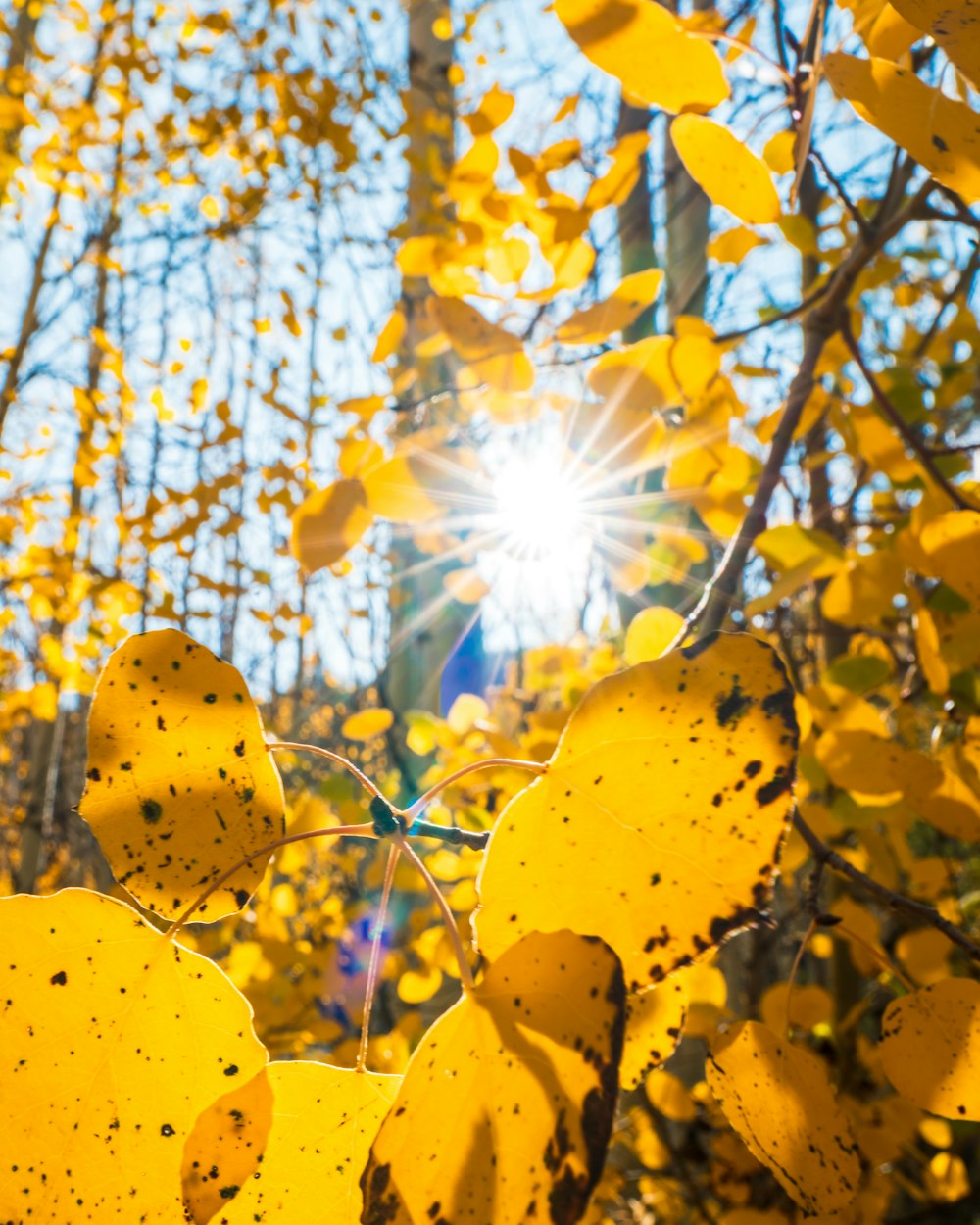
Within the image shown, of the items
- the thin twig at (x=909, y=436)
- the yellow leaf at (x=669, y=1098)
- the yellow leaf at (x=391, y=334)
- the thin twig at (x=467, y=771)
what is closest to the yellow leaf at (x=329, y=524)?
the yellow leaf at (x=391, y=334)

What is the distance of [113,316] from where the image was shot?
384cm

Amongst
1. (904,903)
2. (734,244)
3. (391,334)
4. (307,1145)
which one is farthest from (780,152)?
(307,1145)

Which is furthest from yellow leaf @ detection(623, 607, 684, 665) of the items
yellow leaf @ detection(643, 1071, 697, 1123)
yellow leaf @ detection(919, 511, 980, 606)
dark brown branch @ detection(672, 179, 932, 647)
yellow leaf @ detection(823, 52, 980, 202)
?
yellow leaf @ detection(643, 1071, 697, 1123)

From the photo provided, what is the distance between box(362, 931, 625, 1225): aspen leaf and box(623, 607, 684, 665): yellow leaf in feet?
0.91

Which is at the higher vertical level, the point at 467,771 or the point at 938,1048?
the point at 467,771

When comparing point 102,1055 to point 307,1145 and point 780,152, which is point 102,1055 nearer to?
point 307,1145

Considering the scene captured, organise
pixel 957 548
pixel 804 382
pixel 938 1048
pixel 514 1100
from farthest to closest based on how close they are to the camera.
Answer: pixel 804 382 < pixel 957 548 < pixel 938 1048 < pixel 514 1100

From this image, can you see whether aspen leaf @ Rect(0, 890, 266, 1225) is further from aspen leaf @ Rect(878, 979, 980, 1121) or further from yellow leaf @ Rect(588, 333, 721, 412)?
yellow leaf @ Rect(588, 333, 721, 412)

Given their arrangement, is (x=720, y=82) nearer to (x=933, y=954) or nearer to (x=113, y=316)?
(x=933, y=954)

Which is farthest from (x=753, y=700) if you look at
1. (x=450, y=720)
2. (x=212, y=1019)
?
(x=450, y=720)

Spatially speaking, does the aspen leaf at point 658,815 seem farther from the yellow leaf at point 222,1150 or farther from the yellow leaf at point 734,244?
the yellow leaf at point 734,244

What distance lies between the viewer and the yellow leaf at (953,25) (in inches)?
9.2

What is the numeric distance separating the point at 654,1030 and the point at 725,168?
0.40m

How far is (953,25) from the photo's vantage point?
235 mm
